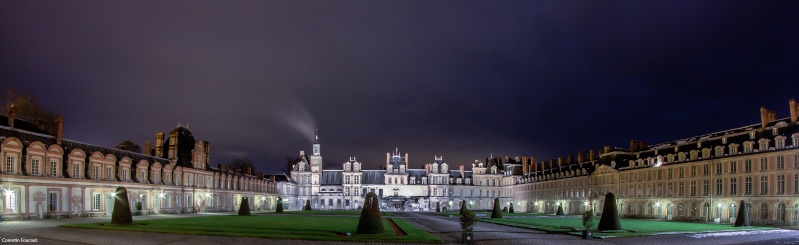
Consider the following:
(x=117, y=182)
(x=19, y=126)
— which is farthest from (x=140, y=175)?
(x=19, y=126)

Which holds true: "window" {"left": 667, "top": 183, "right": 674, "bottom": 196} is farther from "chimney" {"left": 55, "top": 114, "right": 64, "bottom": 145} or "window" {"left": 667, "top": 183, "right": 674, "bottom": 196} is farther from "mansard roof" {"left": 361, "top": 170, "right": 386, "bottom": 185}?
"mansard roof" {"left": 361, "top": 170, "right": 386, "bottom": 185}

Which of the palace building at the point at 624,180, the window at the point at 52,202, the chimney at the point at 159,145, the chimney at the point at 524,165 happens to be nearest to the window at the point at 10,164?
the window at the point at 52,202

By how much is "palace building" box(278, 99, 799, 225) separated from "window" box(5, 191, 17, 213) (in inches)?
2160

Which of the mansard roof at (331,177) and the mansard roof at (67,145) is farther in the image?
the mansard roof at (331,177)

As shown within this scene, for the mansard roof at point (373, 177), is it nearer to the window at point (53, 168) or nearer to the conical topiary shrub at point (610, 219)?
the window at point (53, 168)

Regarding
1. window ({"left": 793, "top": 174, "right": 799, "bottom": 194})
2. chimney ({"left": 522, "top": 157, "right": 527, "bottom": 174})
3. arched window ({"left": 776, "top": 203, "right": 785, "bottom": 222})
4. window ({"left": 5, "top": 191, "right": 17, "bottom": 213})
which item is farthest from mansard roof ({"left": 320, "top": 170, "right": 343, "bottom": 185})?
window ({"left": 793, "top": 174, "right": 799, "bottom": 194})

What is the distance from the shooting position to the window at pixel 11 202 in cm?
3923

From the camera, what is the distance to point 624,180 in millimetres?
77250

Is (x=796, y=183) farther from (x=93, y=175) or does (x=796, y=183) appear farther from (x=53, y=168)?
(x=53, y=168)

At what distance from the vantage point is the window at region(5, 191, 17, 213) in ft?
129

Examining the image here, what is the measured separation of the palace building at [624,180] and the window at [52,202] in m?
53.5

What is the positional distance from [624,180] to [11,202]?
211ft

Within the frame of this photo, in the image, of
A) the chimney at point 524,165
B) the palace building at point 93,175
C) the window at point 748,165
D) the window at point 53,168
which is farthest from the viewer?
the chimney at point 524,165

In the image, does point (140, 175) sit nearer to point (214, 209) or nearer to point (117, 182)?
point (117, 182)
